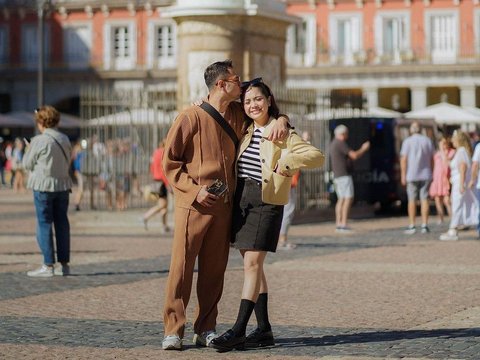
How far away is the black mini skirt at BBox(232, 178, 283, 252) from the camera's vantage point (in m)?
8.86

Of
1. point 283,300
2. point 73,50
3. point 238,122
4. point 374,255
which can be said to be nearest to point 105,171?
point 374,255

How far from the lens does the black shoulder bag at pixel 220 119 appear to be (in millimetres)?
8914

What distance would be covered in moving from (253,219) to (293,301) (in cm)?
257

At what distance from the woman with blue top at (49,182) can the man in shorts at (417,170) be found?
25.5 ft

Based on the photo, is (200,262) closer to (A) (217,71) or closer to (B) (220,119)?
Answer: (B) (220,119)

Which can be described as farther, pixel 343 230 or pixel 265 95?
pixel 343 230

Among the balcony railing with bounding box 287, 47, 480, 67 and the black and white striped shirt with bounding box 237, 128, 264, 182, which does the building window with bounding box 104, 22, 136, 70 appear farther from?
the black and white striped shirt with bounding box 237, 128, 264, 182

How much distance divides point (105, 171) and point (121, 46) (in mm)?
38377

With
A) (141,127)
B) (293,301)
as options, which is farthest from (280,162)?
(141,127)

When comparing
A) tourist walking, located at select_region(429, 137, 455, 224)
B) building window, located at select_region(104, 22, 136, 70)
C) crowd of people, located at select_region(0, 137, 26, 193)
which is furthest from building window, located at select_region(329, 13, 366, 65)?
tourist walking, located at select_region(429, 137, 455, 224)

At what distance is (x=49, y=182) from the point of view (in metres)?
13.6

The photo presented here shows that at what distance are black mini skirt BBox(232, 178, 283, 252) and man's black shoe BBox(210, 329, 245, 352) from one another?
0.56 meters

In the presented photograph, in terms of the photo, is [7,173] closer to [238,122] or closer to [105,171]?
[105,171]

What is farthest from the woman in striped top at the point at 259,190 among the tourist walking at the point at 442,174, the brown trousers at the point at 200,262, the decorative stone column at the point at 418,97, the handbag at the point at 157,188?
the decorative stone column at the point at 418,97
